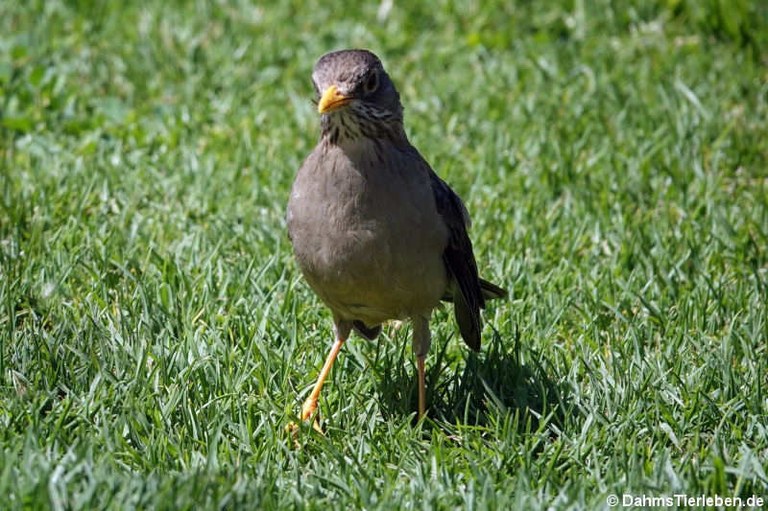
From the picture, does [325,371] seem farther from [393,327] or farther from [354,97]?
[354,97]

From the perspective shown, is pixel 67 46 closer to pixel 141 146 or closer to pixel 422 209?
pixel 141 146

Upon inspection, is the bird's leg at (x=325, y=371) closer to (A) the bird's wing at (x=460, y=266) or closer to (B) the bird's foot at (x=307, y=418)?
(B) the bird's foot at (x=307, y=418)

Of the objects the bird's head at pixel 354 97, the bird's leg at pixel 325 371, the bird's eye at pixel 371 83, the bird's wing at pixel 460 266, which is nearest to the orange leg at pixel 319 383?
the bird's leg at pixel 325 371

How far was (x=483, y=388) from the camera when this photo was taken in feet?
17.8

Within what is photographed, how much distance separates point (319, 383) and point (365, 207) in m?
0.88

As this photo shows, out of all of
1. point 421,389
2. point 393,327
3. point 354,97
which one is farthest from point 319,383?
point 354,97

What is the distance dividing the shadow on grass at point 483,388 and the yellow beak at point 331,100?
1.37m

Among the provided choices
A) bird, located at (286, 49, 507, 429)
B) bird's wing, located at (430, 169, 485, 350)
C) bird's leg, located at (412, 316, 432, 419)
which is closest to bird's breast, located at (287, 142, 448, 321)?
bird, located at (286, 49, 507, 429)

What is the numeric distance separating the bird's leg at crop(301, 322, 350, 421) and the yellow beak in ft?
3.94

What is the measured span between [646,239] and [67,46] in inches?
186

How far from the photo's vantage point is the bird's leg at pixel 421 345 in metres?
5.34

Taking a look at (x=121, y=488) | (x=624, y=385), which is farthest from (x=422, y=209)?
(x=121, y=488)

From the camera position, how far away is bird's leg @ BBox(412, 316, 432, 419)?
210 inches

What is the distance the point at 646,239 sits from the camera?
674cm
